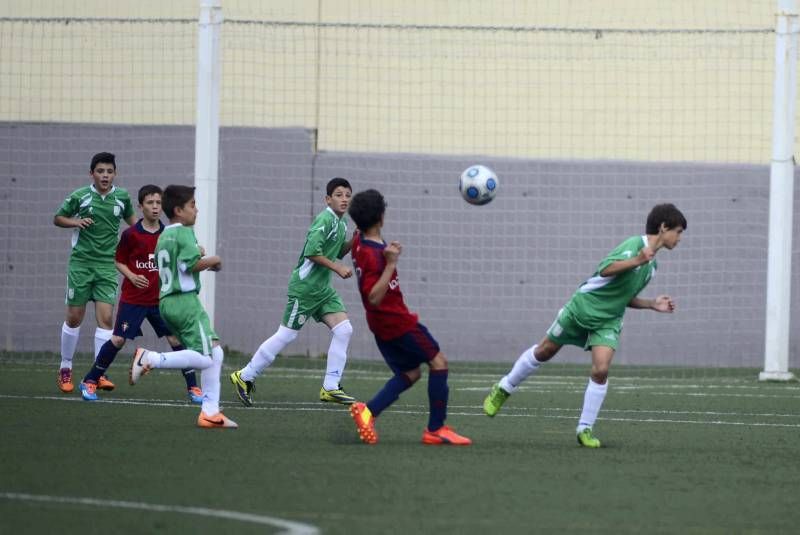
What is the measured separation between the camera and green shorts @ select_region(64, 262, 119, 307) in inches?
504

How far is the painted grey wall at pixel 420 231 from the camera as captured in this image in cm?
1802

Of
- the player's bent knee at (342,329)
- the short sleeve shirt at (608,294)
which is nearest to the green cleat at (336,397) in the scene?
the player's bent knee at (342,329)

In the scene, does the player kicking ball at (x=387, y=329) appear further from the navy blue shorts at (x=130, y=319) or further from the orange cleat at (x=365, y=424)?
the navy blue shorts at (x=130, y=319)

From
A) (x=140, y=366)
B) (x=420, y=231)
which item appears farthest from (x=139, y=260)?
(x=420, y=231)

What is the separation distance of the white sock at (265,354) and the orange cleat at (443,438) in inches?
109

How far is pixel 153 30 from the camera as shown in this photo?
18.5 metres

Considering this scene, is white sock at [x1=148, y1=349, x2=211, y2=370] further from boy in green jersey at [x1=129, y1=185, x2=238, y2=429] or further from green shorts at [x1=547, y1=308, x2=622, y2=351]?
green shorts at [x1=547, y1=308, x2=622, y2=351]

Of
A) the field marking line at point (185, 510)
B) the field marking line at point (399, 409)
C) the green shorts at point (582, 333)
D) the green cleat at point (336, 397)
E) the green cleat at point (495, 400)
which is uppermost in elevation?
the green shorts at point (582, 333)

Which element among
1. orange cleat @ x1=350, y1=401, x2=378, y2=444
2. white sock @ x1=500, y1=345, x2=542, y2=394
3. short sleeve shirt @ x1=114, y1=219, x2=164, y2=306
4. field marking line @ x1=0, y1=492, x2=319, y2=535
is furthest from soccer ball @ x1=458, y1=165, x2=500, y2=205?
→ field marking line @ x1=0, y1=492, x2=319, y2=535

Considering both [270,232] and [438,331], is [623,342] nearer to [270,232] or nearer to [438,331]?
[438,331]

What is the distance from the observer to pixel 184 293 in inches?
392

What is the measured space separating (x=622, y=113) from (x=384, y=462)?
1075 cm

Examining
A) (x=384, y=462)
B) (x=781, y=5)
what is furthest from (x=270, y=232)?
(x=384, y=462)

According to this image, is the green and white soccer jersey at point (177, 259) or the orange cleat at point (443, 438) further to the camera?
the green and white soccer jersey at point (177, 259)
